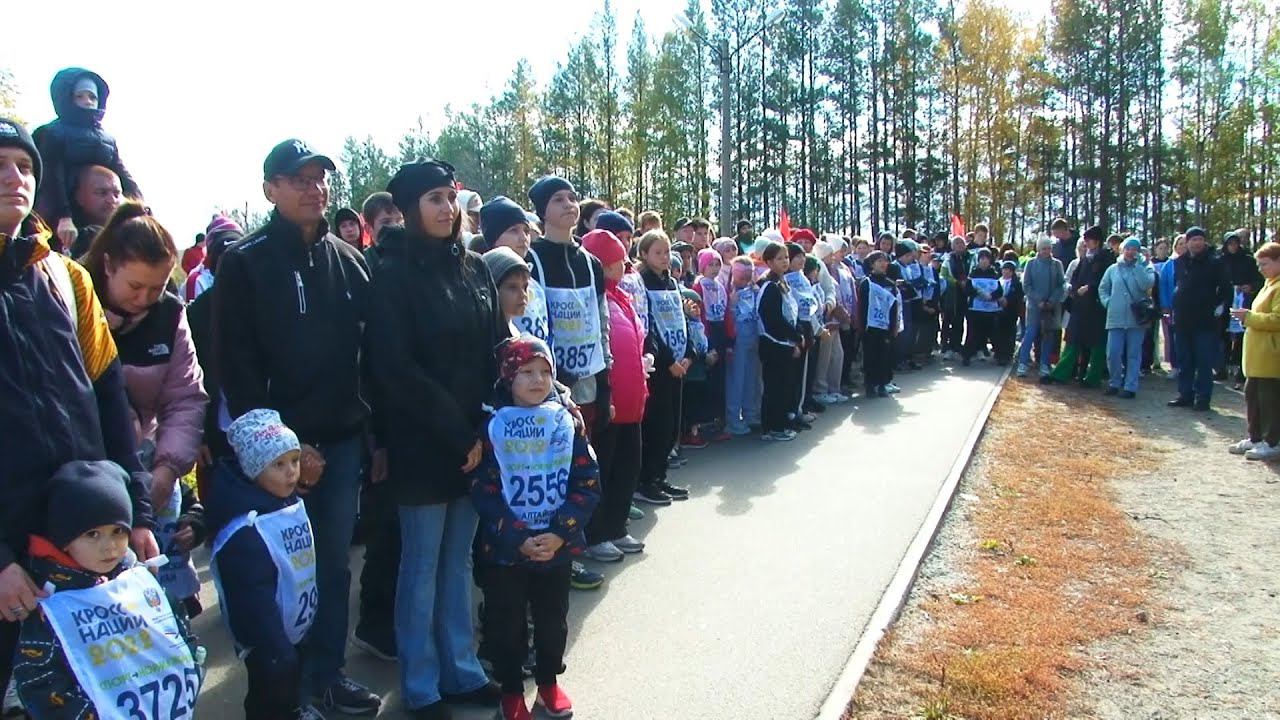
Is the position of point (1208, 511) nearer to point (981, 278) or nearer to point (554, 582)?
point (554, 582)

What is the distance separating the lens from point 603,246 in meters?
5.83

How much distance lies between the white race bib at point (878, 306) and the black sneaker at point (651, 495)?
19.9 ft

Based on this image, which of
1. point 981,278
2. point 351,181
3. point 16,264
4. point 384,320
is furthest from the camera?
point 351,181

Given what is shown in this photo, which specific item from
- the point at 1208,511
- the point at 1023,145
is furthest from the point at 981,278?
the point at 1023,145

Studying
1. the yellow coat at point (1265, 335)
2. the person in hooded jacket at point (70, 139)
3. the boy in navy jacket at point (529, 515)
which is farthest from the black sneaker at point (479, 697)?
the yellow coat at point (1265, 335)

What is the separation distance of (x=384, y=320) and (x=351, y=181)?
73637 millimetres

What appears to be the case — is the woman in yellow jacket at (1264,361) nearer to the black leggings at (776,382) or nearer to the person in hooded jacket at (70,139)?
the black leggings at (776,382)

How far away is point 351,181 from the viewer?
7206 centimetres

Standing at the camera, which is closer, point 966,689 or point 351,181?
point 966,689

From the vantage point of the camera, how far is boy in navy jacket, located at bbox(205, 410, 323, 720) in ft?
10.3

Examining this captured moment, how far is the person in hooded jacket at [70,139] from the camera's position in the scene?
4848mm

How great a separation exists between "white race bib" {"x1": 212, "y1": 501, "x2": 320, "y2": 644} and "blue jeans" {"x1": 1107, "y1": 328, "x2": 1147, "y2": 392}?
41.6ft

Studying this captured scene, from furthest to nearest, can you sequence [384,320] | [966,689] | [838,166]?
1. [838,166]
2. [966,689]
3. [384,320]

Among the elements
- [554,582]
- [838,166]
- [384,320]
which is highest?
[838,166]
